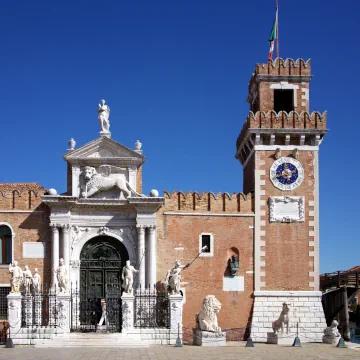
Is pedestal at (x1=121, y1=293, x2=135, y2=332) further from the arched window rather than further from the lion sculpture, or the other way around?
the arched window

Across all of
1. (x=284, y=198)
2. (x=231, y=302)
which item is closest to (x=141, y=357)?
(x=231, y=302)

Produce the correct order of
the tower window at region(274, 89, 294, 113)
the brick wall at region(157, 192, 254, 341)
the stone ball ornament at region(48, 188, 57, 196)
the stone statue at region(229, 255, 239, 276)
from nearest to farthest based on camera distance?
the stone ball ornament at region(48, 188, 57, 196) < the brick wall at region(157, 192, 254, 341) < the stone statue at region(229, 255, 239, 276) < the tower window at region(274, 89, 294, 113)

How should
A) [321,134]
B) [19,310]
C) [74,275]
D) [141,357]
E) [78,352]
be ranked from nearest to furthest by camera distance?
[141,357]
[78,352]
[19,310]
[74,275]
[321,134]

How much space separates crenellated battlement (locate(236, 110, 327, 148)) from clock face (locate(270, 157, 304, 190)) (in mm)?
1595

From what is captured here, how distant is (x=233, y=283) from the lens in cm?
3447

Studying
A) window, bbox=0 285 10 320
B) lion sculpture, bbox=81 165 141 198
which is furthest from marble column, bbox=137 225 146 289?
window, bbox=0 285 10 320

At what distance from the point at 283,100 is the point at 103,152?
9.31 meters

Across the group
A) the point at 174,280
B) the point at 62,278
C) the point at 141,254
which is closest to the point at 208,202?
the point at 141,254

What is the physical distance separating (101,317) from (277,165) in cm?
1074

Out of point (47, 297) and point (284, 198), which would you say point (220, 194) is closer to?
point (284, 198)

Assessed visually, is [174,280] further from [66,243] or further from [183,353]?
[66,243]

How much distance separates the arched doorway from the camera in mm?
33000

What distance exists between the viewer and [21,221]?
111 feet

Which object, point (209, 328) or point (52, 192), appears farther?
point (52, 192)
